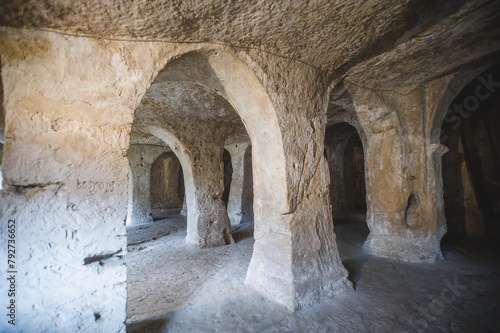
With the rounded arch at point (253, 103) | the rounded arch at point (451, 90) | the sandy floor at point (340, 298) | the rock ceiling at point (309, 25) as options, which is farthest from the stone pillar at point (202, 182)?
the rounded arch at point (451, 90)

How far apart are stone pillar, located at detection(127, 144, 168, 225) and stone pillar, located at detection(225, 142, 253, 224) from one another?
112 inches

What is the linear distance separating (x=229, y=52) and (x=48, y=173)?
1.86 meters

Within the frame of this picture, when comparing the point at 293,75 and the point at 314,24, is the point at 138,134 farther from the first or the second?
the point at 314,24

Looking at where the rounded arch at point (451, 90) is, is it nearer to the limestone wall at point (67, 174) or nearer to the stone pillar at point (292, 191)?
the stone pillar at point (292, 191)

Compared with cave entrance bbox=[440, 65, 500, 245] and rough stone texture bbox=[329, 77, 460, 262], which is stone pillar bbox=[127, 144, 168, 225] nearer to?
rough stone texture bbox=[329, 77, 460, 262]

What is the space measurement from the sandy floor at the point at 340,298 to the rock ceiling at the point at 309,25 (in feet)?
9.04

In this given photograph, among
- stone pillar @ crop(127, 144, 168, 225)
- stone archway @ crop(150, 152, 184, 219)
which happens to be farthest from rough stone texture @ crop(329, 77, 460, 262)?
stone archway @ crop(150, 152, 184, 219)

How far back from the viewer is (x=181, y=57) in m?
2.37

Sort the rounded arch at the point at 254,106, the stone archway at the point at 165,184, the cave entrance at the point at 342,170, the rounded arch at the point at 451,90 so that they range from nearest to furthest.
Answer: the rounded arch at the point at 254,106, the rounded arch at the point at 451,90, the cave entrance at the point at 342,170, the stone archway at the point at 165,184

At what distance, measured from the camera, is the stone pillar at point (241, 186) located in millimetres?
8508

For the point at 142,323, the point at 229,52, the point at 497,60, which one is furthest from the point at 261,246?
the point at 497,60

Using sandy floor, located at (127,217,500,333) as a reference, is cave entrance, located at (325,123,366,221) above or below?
above

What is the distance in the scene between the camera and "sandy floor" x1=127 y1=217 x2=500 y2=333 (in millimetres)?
2439

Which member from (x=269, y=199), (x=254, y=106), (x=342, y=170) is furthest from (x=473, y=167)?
(x=254, y=106)
